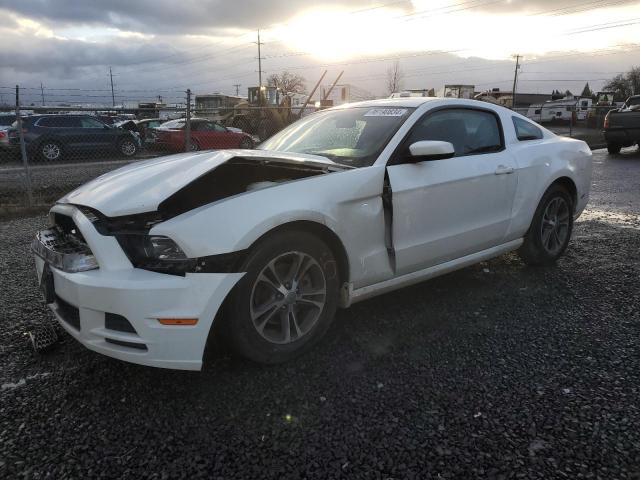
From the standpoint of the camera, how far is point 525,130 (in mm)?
4402

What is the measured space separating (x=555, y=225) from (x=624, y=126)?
11.9 meters

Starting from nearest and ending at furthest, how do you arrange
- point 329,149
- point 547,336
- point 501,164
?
point 547,336 < point 329,149 < point 501,164

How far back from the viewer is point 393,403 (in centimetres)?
249

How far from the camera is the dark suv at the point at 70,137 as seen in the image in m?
14.4

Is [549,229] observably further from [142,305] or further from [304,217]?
[142,305]

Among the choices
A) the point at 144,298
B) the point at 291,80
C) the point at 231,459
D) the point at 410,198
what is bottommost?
the point at 231,459

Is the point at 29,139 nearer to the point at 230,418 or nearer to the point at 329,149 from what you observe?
the point at 329,149

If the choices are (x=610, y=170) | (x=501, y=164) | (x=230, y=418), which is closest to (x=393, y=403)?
(x=230, y=418)

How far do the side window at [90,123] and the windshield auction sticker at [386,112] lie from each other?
14.3m

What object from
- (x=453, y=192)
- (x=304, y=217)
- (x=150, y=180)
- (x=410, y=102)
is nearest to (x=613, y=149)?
(x=410, y=102)

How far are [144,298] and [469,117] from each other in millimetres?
2854

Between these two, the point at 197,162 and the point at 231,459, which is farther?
the point at 197,162

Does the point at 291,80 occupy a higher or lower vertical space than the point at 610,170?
higher

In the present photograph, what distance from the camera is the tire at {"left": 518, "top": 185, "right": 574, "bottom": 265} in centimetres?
438
